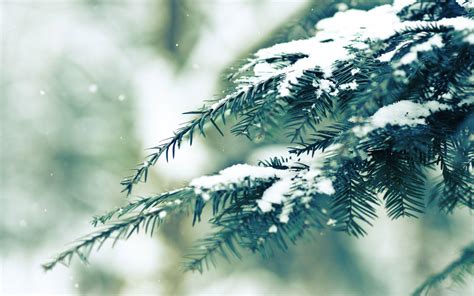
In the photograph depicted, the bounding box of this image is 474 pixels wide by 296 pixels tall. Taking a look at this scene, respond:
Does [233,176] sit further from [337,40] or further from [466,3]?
[466,3]

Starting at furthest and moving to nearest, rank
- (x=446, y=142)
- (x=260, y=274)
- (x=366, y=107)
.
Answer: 1. (x=260, y=274)
2. (x=446, y=142)
3. (x=366, y=107)

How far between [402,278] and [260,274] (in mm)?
1400

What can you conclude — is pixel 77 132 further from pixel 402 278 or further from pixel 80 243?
pixel 80 243

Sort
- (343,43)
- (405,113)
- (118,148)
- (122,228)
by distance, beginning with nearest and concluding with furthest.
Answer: (122,228), (405,113), (343,43), (118,148)

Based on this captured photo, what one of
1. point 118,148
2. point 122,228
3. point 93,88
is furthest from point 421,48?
point 93,88

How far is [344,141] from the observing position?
562 millimetres

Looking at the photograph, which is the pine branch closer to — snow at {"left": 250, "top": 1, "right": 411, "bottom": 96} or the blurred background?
snow at {"left": 250, "top": 1, "right": 411, "bottom": 96}

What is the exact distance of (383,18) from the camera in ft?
2.66

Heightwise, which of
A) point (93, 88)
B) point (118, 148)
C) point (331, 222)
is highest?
point (93, 88)

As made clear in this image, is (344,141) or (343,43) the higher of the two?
(343,43)

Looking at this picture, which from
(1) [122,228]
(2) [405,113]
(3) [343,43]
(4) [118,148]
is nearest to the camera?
(1) [122,228]

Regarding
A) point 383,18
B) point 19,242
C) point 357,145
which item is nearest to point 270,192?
point 357,145

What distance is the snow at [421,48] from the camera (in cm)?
54

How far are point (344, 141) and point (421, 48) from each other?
0.14 meters
